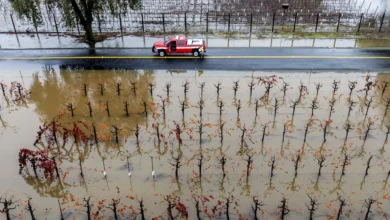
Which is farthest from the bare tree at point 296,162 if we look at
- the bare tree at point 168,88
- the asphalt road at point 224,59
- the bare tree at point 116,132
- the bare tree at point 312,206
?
the asphalt road at point 224,59

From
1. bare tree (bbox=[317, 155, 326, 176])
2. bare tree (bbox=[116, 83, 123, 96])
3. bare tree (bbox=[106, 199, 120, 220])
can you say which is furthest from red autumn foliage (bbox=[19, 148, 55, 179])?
bare tree (bbox=[317, 155, 326, 176])

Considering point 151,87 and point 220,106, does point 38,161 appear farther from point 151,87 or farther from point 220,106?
point 220,106

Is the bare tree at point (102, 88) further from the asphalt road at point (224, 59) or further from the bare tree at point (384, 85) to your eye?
the bare tree at point (384, 85)

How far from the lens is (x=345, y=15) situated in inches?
1455

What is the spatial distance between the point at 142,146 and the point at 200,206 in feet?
15.8

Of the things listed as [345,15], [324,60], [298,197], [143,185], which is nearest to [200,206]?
[143,185]

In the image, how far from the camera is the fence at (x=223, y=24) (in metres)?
32.7

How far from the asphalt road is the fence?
191 inches

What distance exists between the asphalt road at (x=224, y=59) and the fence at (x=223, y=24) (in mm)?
4855

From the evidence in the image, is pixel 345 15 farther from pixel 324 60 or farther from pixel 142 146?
pixel 142 146

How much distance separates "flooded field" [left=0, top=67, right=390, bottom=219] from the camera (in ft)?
47.4

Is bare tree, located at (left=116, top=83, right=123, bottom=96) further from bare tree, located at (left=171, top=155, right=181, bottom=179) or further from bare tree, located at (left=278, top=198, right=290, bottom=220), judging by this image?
bare tree, located at (left=278, top=198, right=290, bottom=220)

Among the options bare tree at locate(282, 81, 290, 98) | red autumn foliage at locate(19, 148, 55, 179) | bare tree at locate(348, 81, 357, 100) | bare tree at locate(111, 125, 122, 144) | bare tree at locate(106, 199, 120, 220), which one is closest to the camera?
bare tree at locate(106, 199, 120, 220)

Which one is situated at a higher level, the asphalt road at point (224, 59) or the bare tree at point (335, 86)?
the asphalt road at point (224, 59)
